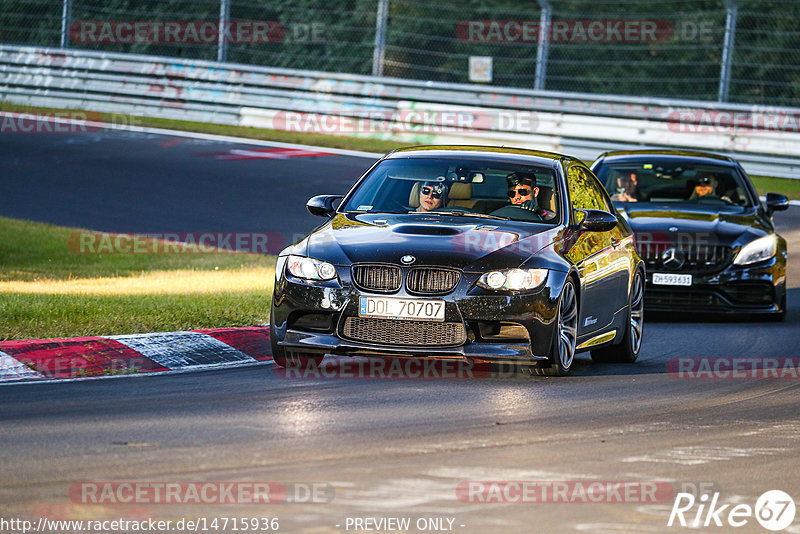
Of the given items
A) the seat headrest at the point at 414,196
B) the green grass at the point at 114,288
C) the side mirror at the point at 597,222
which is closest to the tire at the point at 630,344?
the side mirror at the point at 597,222

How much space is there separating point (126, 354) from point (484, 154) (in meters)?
2.90

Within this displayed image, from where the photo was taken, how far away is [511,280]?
8.98m

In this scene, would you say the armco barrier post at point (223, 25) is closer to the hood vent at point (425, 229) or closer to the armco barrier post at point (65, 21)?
the armco barrier post at point (65, 21)

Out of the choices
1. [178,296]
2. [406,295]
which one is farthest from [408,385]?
[178,296]

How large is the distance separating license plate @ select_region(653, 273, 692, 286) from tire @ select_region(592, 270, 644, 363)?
2429 mm

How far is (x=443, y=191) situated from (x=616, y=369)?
5.69ft

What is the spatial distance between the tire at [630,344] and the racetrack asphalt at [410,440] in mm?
130

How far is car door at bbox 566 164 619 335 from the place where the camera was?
980 cm

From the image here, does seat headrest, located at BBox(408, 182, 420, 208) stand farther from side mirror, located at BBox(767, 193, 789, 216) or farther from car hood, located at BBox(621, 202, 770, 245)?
side mirror, located at BBox(767, 193, 789, 216)

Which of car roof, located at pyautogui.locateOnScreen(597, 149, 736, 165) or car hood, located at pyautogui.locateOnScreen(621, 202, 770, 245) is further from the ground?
car roof, located at pyautogui.locateOnScreen(597, 149, 736, 165)

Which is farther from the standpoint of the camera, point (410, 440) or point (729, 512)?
point (410, 440)

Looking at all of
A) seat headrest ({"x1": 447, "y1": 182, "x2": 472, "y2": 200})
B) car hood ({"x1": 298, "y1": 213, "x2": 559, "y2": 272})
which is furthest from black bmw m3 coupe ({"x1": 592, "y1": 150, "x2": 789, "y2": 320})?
car hood ({"x1": 298, "y1": 213, "x2": 559, "y2": 272})

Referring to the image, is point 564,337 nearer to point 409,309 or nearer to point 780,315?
point 409,309

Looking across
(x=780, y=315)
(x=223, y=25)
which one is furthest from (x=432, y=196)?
(x=223, y=25)
